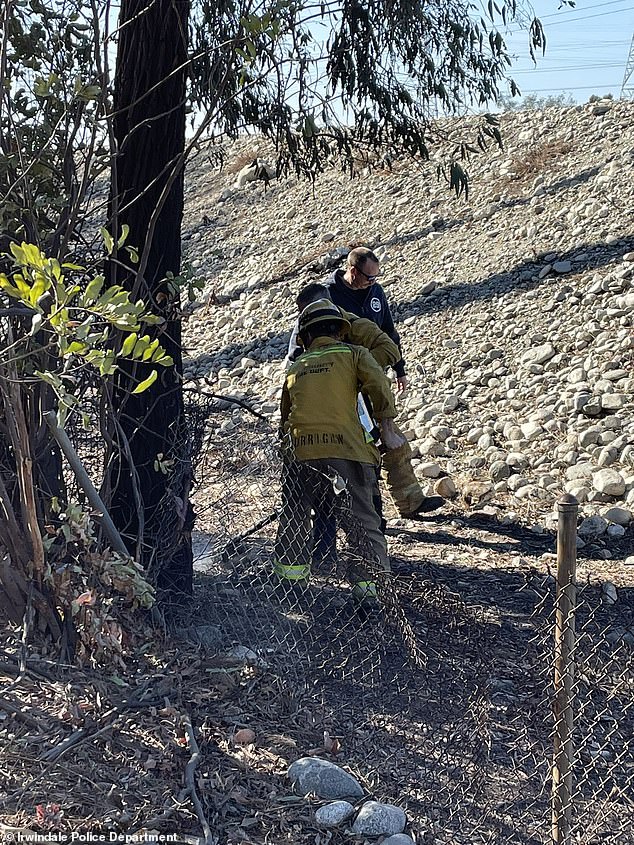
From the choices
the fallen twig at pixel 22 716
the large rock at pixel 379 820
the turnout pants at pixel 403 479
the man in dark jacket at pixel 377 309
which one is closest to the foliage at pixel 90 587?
the fallen twig at pixel 22 716

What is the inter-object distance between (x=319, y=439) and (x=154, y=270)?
1.18 metres

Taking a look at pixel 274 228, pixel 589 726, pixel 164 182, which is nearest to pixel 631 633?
pixel 589 726

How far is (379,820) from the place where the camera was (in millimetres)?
2936

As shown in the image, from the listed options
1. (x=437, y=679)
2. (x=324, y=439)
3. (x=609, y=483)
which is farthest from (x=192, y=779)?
(x=609, y=483)

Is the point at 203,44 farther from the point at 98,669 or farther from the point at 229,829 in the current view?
the point at 229,829

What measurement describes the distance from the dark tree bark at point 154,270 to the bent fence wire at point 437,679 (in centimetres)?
37

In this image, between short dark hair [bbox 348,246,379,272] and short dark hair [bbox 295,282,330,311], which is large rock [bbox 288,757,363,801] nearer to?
short dark hair [bbox 295,282,330,311]

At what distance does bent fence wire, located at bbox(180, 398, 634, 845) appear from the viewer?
10.5ft

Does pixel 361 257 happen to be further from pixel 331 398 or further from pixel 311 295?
pixel 331 398

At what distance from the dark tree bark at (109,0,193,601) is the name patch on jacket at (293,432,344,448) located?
631mm

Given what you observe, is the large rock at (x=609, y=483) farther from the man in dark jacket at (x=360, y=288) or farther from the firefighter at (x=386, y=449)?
the man in dark jacket at (x=360, y=288)

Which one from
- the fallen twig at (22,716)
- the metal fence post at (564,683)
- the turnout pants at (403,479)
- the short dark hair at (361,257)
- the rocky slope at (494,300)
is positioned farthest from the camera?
the rocky slope at (494,300)

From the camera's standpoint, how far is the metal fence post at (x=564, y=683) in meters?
2.70

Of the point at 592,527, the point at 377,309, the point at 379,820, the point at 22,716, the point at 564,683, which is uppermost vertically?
the point at 377,309
